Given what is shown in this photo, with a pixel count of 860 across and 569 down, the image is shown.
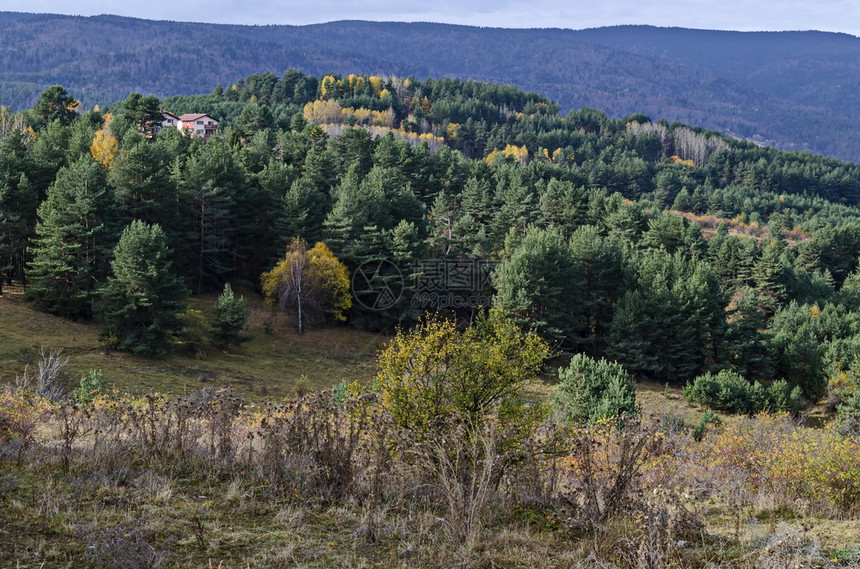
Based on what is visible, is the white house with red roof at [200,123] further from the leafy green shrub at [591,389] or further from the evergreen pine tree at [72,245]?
the leafy green shrub at [591,389]

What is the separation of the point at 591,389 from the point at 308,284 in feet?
85.5

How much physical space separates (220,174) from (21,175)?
48.0ft

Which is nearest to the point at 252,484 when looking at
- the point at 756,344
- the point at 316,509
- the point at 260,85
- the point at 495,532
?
the point at 316,509

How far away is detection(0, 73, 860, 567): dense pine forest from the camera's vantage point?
27.8 feet

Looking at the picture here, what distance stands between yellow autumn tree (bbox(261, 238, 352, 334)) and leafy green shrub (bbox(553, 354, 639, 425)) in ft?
73.5

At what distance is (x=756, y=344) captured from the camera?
1943 inches

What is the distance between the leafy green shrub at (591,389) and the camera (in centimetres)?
3070

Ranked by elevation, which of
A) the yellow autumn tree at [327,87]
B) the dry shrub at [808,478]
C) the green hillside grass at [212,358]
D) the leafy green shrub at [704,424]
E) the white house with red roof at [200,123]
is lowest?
the green hillside grass at [212,358]

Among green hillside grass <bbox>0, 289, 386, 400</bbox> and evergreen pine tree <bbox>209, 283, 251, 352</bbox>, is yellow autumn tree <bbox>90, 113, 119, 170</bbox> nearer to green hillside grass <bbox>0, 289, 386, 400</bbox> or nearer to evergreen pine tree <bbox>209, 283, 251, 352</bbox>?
green hillside grass <bbox>0, 289, 386, 400</bbox>

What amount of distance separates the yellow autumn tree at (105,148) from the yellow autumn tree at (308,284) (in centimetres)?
1737

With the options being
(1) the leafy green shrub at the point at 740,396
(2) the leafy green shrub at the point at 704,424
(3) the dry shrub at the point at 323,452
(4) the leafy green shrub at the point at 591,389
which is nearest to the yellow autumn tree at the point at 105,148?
(4) the leafy green shrub at the point at 591,389

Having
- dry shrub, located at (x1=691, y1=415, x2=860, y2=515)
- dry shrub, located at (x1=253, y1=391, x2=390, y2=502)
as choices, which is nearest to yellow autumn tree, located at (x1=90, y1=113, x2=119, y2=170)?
dry shrub, located at (x1=253, y1=391, x2=390, y2=502)

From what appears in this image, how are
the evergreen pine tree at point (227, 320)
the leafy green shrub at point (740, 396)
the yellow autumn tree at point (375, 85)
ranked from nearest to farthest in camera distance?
the leafy green shrub at point (740, 396)
the evergreen pine tree at point (227, 320)
the yellow autumn tree at point (375, 85)

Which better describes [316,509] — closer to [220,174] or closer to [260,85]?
[220,174]
